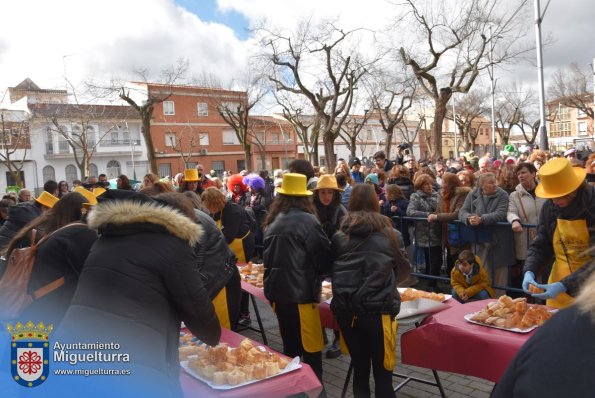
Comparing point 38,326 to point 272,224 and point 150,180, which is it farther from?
point 150,180

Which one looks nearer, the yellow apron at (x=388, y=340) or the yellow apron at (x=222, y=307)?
the yellow apron at (x=388, y=340)

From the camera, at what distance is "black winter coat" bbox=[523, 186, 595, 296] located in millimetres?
3475

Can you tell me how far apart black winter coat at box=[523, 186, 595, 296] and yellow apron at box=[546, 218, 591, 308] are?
1.5 inches

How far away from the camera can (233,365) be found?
2.82 m

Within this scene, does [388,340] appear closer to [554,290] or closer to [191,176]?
[554,290]

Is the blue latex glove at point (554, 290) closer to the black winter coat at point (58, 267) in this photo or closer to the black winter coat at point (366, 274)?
the black winter coat at point (366, 274)

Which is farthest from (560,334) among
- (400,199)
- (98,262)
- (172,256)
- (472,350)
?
(400,199)

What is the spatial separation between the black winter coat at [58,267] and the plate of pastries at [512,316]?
2791mm

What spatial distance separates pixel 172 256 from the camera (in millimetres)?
2295

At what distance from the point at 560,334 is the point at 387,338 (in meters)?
2.54

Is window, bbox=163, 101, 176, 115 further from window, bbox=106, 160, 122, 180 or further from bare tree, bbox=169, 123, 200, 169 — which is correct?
window, bbox=106, 160, 122, 180

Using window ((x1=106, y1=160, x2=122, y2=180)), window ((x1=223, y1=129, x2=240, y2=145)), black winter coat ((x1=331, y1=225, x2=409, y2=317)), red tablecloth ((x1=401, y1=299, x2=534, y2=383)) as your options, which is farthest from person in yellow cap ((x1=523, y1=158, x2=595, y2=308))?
window ((x1=223, y1=129, x2=240, y2=145))

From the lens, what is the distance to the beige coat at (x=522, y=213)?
5.87 metres

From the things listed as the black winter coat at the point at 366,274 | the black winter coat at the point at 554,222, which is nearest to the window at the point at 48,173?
the black winter coat at the point at 366,274
